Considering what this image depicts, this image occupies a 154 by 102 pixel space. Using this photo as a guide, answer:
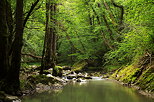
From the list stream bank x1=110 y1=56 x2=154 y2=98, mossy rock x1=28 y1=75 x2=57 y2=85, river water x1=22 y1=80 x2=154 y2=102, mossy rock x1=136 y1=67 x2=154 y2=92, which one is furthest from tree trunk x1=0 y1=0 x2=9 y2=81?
mossy rock x1=136 y1=67 x2=154 y2=92

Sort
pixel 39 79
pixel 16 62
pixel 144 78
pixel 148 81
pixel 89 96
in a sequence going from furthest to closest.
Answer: pixel 39 79 < pixel 144 78 < pixel 148 81 < pixel 89 96 < pixel 16 62

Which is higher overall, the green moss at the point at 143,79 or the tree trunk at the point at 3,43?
the tree trunk at the point at 3,43

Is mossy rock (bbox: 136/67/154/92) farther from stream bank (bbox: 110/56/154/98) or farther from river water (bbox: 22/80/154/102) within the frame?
river water (bbox: 22/80/154/102)

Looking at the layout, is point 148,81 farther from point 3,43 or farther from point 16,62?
point 3,43

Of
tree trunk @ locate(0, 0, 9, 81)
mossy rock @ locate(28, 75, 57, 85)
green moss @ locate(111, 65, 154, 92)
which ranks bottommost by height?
mossy rock @ locate(28, 75, 57, 85)

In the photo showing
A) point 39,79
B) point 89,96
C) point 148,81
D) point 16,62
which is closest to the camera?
point 16,62

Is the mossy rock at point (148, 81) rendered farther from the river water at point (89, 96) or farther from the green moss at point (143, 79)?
the river water at point (89, 96)

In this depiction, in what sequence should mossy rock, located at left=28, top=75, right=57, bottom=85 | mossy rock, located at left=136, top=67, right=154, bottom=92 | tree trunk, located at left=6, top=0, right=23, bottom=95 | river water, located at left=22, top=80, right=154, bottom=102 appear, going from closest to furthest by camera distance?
river water, located at left=22, top=80, right=154, bottom=102 < tree trunk, located at left=6, top=0, right=23, bottom=95 < mossy rock, located at left=136, top=67, right=154, bottom=92 < mossy rock, located at left=28, top=75, right=57, bottom=85

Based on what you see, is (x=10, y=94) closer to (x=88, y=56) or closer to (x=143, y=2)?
(x=143, y=2)

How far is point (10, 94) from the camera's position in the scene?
22.5 ft

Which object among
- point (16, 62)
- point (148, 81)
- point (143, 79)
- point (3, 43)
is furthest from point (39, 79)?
point (148, 81)

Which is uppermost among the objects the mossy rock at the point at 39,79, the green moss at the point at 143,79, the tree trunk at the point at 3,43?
the tree trunk at the point at 3,43

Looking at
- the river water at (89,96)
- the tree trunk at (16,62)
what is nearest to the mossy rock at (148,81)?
the river water at (89,96)

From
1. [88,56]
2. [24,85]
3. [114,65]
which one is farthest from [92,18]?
[24,85]
